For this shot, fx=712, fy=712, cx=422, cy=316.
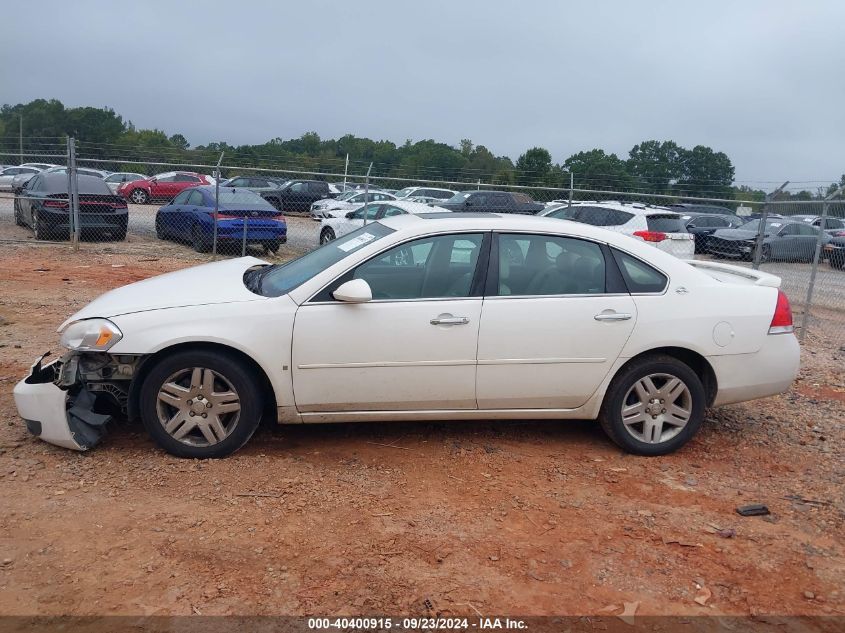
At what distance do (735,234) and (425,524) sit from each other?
58.4ft

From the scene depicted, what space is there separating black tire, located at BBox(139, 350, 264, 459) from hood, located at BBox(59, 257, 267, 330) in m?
0.35

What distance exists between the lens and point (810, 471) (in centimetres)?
471

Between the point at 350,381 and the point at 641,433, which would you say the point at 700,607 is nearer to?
the point at 641,433

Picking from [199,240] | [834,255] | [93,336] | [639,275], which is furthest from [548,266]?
[199,240]

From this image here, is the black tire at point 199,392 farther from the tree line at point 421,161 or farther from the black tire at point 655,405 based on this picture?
the tree line at point 421,161

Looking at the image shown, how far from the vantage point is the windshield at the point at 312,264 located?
15.1ft

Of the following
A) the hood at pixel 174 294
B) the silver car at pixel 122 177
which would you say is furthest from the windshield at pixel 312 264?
the silver car at pixel 122 177

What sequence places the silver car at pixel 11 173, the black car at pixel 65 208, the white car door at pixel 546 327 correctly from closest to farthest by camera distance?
1. the white car door at pixel 546 327
2. the black car at pixel 65 208
3. the silver car at pixel 11 173

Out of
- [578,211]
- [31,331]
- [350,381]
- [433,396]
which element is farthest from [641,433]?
[578,211]

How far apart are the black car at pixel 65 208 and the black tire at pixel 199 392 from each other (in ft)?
36.2

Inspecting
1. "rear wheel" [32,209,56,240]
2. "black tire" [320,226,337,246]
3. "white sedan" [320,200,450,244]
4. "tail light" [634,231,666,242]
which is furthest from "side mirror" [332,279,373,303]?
"rear wheel" [32,209,56,240]

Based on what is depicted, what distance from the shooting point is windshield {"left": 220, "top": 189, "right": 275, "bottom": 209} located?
14.1 m

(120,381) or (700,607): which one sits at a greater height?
(120,381)

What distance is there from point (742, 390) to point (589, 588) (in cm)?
222
